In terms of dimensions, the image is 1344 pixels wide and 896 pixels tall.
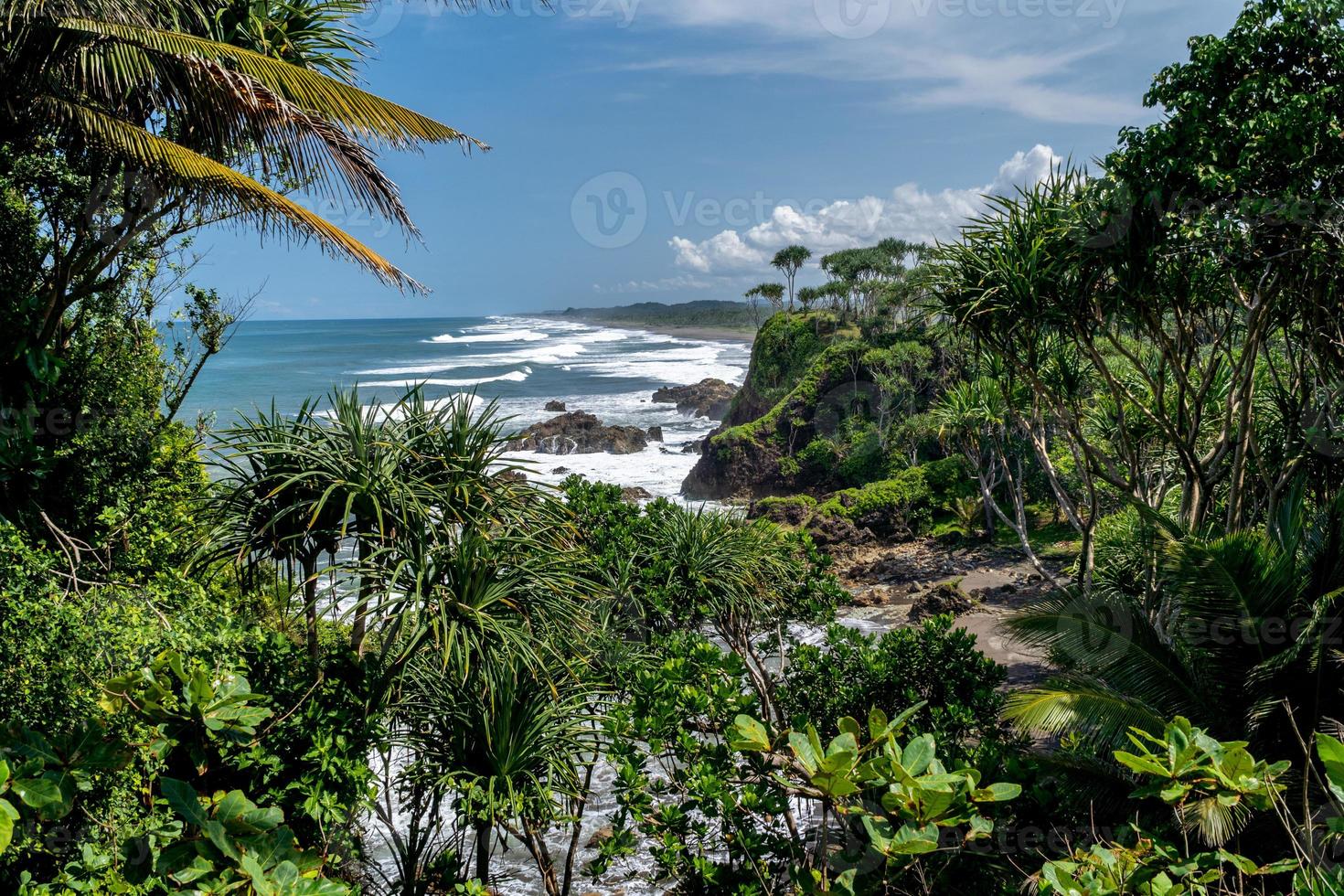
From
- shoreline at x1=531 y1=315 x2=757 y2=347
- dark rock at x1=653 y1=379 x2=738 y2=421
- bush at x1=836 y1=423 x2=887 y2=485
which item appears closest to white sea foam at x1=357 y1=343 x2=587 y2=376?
dark rock at x1=653 y1=379 x2=738 y2=421

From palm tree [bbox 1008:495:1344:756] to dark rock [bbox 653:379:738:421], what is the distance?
44.3 meters

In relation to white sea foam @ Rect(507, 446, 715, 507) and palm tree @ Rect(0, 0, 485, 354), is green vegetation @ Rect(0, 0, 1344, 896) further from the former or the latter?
white sea foam @ Rect(507, 446, 715, 507)

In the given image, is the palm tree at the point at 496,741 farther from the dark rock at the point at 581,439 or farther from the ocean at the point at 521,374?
the dark rock at the point at 581,439

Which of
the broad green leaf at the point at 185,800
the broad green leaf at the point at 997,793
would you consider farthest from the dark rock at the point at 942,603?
the broad green leaf at the point at 185,800

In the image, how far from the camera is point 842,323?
42406mm

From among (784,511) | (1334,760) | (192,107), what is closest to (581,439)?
(784,511)

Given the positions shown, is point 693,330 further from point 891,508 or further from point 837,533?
point 837,533

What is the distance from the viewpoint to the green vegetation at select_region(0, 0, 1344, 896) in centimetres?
353

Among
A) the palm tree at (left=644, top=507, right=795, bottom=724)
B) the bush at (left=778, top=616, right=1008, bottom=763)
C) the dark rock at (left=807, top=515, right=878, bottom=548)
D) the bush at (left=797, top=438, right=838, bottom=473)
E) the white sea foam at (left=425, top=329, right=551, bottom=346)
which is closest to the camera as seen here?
the bush at (left=778, top=616, right=1008, bottom=763)

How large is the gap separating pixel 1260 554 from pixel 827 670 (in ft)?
8.70

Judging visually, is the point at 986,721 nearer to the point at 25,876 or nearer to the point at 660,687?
the point at 660,687

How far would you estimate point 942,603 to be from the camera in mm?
17625

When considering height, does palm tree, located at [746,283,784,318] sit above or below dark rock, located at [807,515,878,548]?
above

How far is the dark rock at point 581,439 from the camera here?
37906mm
